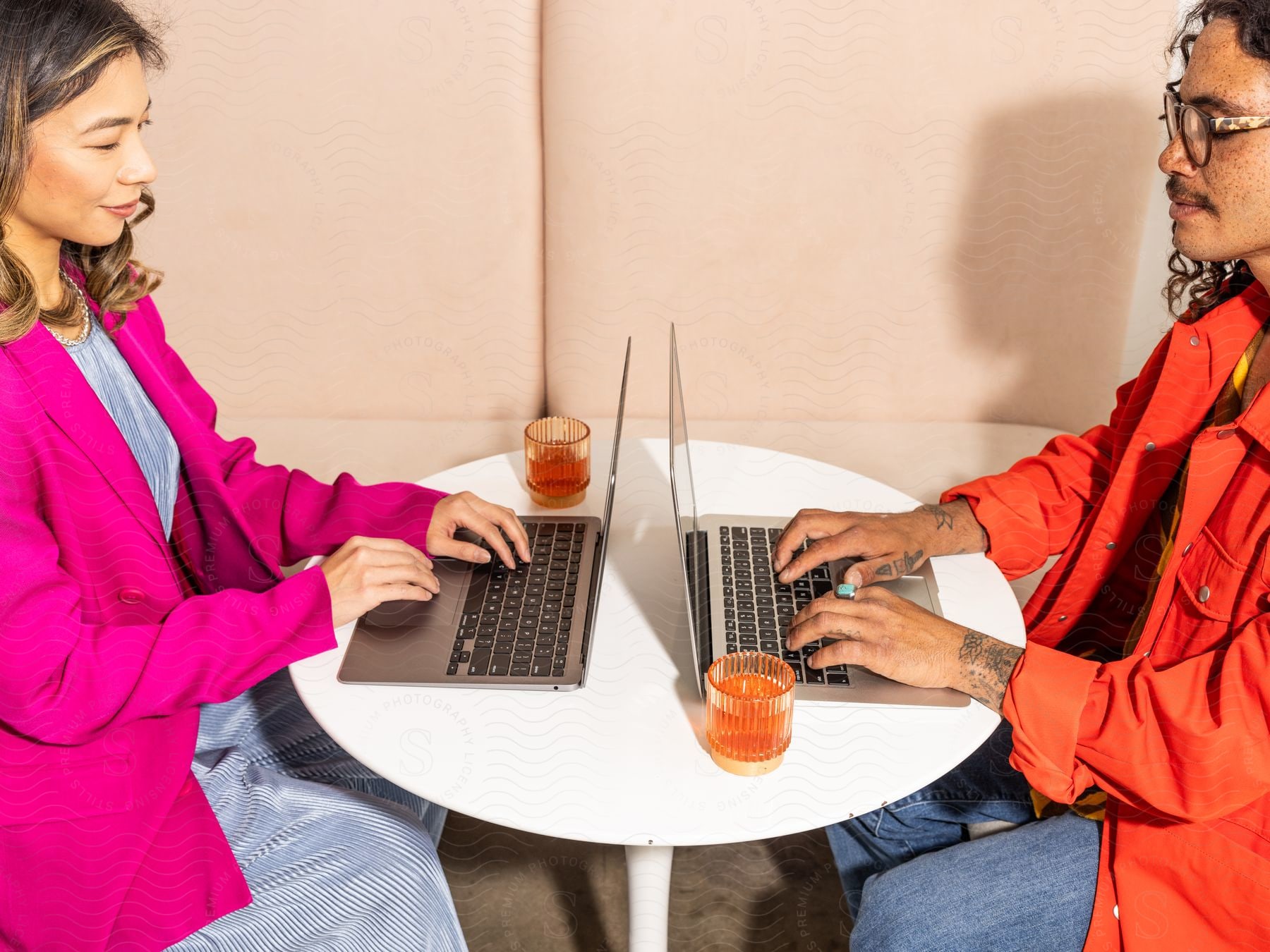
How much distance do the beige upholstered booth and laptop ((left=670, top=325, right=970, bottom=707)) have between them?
29.4 inches

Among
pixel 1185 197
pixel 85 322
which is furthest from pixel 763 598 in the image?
pixel 85 322

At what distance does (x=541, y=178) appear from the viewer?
2139 millimetres

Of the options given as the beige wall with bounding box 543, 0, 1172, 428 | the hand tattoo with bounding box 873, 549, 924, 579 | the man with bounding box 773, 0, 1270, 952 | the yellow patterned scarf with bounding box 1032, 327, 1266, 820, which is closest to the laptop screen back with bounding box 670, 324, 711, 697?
the man with bounding box 773, 0, 1270, 952

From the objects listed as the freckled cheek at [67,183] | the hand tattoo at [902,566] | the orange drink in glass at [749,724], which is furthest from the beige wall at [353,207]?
the orange drink in glass at [749,724]

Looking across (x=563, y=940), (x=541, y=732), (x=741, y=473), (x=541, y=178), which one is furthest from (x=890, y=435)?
(x=541, y=732)

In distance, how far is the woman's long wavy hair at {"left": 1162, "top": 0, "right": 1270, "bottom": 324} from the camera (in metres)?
1.15

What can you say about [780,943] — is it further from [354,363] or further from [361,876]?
[354,363]

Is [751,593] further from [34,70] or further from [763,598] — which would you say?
[34,70]

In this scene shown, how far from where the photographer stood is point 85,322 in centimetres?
134

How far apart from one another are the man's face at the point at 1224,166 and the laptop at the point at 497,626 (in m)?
0.63

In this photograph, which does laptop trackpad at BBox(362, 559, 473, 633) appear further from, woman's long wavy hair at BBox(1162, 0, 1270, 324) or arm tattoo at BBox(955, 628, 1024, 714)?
woman's long wavy hair at BBox(1162, 0, 1270, 324)

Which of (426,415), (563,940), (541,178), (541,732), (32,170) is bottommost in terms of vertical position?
(563,940)

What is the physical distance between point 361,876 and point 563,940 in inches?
24.2

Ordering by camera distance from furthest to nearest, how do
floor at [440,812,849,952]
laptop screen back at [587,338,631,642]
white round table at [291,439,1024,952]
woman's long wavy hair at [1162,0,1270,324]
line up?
floor at [440,812,849,952], laptop screen back at [587,338,631,642], woman's long wavy hair at [1162,0,1270,324], white round table at [291,439,1024,952]
